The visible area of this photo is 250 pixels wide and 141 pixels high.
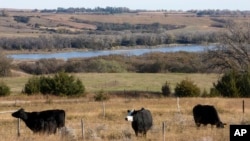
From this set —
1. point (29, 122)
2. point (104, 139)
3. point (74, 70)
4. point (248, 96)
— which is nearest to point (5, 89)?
point (248, 96)

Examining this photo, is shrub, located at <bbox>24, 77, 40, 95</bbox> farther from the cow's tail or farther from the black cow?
the cow's tail

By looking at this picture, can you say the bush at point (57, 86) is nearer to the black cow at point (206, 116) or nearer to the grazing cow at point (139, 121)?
the black cow at point (206, 116)

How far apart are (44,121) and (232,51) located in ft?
138

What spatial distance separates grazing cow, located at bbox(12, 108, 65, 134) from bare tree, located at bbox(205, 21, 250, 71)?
39.8 m

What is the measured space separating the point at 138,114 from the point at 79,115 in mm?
10478

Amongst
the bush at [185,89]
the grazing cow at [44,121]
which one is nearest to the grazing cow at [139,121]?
the grazing cow at [44,121]

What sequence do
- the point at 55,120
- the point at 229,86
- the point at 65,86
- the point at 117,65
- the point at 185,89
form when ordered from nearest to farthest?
the point at 55,120
the point at 229,86
the point at 185,89
the point at 65,86
the point at 117,65

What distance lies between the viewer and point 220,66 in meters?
61.2

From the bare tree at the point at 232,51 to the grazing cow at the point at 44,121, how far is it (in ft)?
131

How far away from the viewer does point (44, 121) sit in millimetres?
21031

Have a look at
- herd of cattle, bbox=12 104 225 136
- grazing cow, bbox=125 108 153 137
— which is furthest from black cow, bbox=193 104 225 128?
grazing cow, bbox=125 108 153 137

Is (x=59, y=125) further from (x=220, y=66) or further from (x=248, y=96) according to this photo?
(x=220, y=66)

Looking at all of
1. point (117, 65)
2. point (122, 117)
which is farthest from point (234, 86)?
point (117, 65)

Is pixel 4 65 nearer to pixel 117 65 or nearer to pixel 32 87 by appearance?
pixel 117 65
